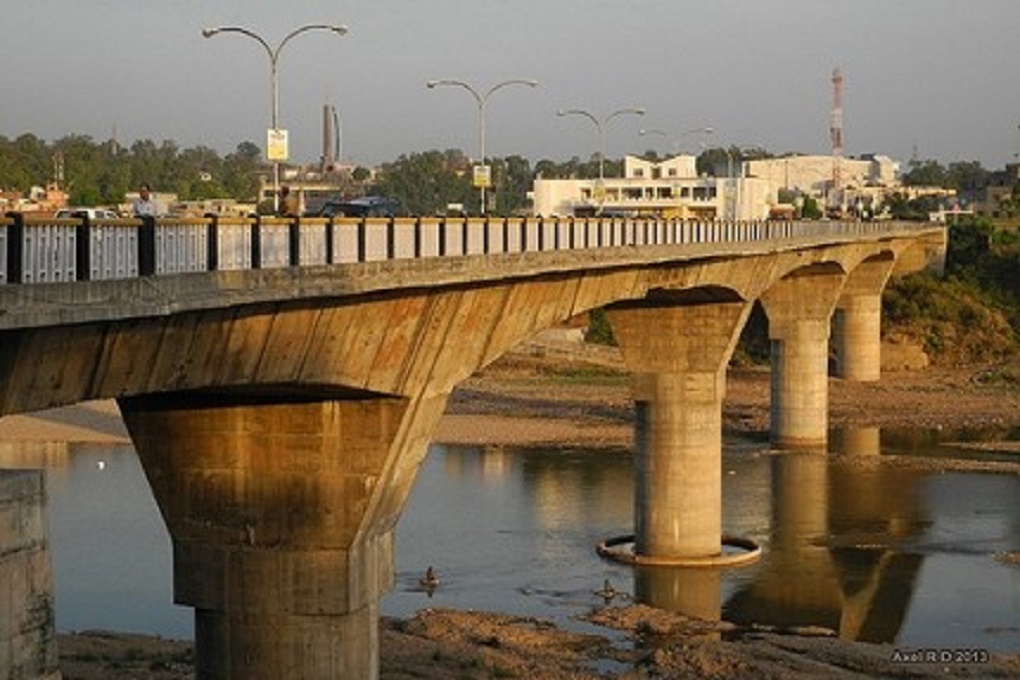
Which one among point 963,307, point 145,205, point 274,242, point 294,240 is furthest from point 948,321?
point 145,205

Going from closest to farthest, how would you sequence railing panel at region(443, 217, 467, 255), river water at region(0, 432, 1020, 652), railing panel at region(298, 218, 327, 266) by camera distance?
railing panel at region(298, 218, 327, 266) < railing panel at region(443, 217, 467, 255) < river water at region(0, 432, 1020, 652)

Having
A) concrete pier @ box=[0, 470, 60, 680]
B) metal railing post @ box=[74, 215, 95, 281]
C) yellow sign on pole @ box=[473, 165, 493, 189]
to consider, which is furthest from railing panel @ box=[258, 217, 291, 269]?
yellow sign on pole @ box=[473, 165, 493, 189]

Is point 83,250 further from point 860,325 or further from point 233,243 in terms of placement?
point 860,325

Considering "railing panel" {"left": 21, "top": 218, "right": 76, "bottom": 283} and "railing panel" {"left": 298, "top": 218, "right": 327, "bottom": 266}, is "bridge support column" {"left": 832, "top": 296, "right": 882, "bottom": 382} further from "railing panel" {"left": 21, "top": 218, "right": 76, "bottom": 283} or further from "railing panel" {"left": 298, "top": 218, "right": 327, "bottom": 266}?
"railing panel" {"left": 21, "top": 218, "right": 76, "bottom": 283}

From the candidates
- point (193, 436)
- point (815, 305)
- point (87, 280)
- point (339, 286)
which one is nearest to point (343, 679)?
point (193, 436)

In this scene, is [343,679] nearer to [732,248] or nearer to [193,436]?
[193,436]

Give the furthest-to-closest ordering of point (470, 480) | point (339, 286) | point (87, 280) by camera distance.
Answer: point (470, 480) < point (339, 286) < point (87, 280)

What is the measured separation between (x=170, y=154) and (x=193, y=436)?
10807 centimetres

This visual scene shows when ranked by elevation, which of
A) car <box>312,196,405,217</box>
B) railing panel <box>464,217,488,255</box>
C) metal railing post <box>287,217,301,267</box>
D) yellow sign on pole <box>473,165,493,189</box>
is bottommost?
metal railing post <box>287,217,301,267</box>

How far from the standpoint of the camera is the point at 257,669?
30.2m

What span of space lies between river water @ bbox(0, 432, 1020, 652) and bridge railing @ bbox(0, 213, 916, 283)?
481 inches

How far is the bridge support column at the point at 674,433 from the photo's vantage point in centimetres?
5550

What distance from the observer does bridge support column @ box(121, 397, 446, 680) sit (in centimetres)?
3022

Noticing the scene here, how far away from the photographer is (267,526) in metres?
30.4
